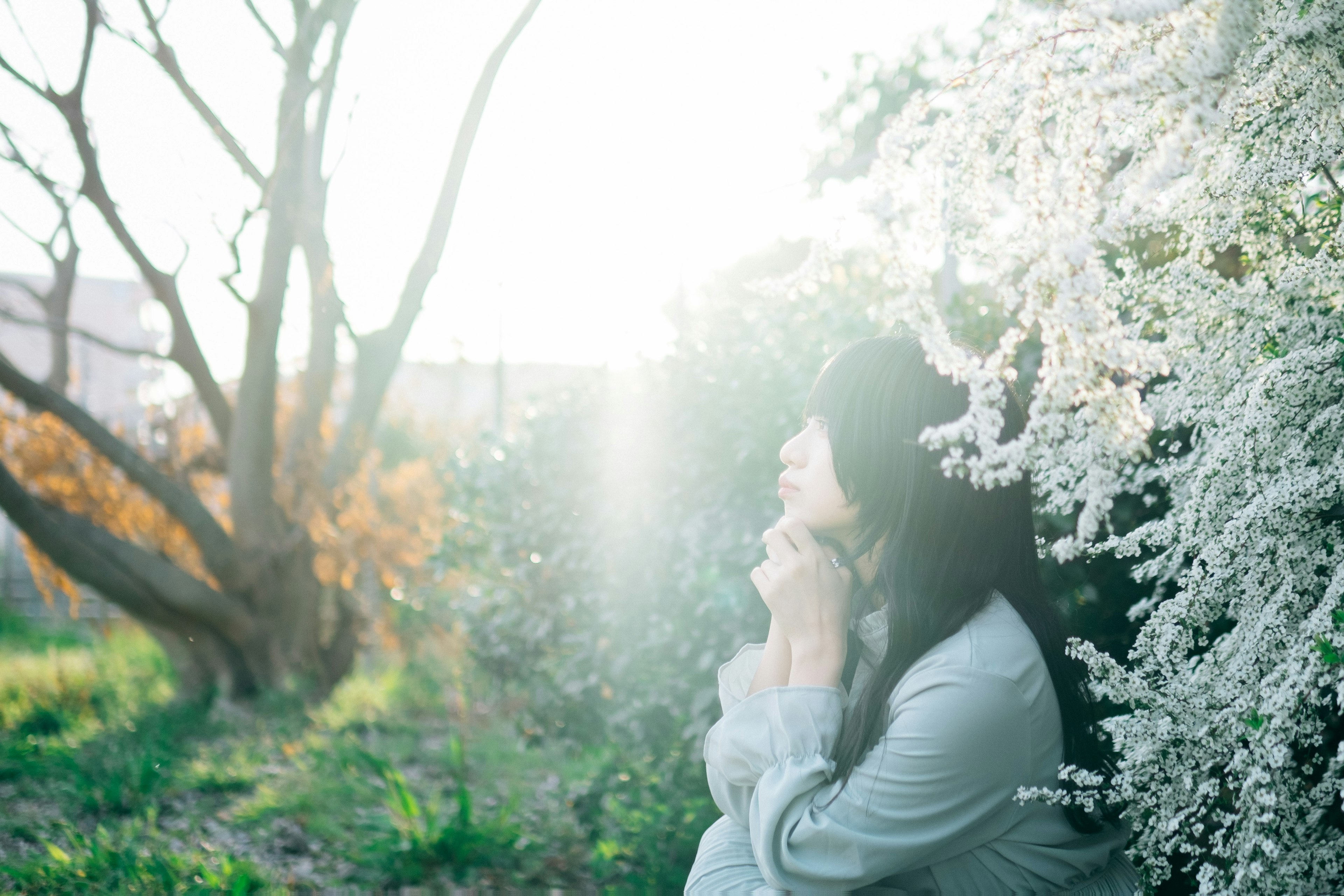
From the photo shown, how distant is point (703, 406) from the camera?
11.7ft

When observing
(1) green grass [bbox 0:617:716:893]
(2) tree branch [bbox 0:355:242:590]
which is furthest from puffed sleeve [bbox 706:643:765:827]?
(2) tree branch [bbox 0:355:242:590]

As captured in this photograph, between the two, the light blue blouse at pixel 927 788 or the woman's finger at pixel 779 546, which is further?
the woman's finger at pixel 779 546

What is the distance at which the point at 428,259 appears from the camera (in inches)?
163

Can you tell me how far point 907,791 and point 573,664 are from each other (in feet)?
9.05

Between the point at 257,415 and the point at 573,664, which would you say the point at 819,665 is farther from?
the point at 257,415

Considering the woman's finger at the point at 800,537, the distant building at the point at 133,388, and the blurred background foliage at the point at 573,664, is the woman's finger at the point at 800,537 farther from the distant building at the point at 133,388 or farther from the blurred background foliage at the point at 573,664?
the distant building at the point at 133,388

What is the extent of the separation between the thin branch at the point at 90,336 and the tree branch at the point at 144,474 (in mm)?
415

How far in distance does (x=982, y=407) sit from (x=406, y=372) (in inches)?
1380

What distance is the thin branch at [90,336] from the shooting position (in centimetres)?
542

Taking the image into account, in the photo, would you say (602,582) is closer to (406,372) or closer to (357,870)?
(357,870)

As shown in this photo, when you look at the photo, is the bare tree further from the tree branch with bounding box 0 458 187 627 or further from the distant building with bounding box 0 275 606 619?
the distant building with bounding box 0 275 606 619

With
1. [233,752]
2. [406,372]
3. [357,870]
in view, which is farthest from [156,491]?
[406,372]

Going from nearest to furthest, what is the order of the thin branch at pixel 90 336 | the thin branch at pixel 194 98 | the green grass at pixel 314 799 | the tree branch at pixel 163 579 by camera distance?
1. the green grass at pixel 314 799
2. the thin branch at pixel 194 98
3. the thin branch at pixel 90 336
4. the tree branch at pixel 163 579

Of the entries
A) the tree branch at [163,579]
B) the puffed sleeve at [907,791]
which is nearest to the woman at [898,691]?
the puffed sleeve at [907,791]
